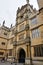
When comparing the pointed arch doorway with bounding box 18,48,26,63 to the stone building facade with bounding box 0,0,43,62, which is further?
the pointed arch doorway with bounding box 18,48,26,63

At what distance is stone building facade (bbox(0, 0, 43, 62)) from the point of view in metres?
17.0

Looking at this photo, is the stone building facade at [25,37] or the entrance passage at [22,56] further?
the entrance passage at [22,56]

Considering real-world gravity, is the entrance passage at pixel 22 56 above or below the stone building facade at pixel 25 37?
below

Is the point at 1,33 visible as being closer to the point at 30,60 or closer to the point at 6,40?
the point at 6,40

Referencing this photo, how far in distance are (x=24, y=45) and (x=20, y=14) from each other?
8848 mm

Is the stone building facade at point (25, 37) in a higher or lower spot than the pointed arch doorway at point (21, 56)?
higher

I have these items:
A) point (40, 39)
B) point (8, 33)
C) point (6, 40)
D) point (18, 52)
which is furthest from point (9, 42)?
point (40, 39)

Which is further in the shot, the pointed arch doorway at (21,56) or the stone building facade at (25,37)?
the pointed arch doorway at (21,56)

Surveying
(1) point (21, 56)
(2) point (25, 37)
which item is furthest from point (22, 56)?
(2) point (25, 37)

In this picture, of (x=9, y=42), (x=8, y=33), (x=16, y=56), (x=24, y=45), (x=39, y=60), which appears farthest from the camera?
(x=8, y=33)

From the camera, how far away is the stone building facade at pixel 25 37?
55.7 feet

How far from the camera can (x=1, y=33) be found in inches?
1163

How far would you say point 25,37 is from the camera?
21281 millimetres

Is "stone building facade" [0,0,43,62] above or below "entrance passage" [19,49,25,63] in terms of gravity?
above
